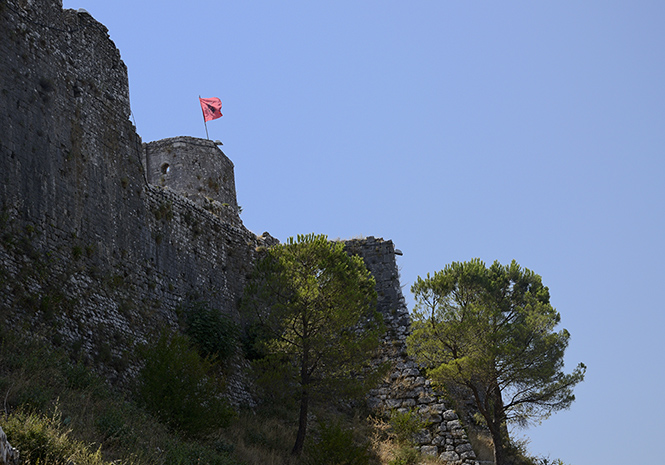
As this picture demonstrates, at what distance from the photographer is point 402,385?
67.6 ft

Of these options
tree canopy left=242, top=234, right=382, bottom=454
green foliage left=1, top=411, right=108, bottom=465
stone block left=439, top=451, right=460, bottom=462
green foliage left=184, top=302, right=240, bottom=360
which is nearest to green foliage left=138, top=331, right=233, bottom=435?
tree canopy left=242, top=234, right=382, bottom=454

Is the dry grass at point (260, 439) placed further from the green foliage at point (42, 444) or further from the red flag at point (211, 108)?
the red flag at point (211, 108)

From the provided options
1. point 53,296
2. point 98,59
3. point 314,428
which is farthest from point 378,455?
point 98,59

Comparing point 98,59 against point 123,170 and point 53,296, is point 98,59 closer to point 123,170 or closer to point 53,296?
point 123,170

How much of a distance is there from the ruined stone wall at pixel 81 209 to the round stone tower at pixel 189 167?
6.14 metres

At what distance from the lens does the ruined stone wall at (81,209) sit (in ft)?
46.8

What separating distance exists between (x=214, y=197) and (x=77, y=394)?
15316mm

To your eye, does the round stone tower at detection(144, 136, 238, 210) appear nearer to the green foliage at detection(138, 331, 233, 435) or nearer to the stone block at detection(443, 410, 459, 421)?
the stone block at detection(443, 410, 459, 421)

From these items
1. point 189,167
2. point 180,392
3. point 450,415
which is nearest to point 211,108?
point 189,167

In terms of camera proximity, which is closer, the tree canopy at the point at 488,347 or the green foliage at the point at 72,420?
the green foliage at the point at 72,420

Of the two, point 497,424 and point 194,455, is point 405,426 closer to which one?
point 497,424

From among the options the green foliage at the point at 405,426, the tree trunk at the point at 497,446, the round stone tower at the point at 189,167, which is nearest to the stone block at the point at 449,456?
the green foliage at the point at 405,426

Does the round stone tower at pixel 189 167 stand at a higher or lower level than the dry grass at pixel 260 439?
higher

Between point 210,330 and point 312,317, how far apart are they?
259 centimetres
